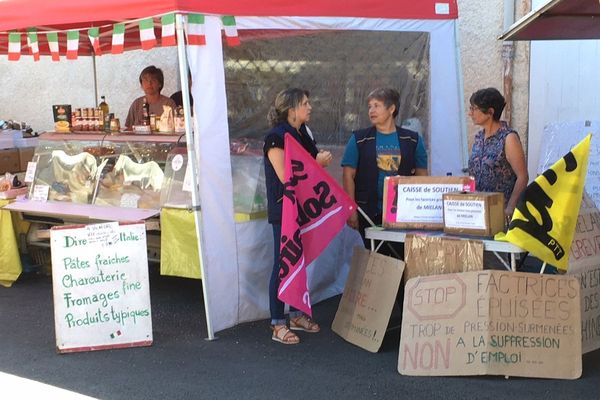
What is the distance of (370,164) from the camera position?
209 inches

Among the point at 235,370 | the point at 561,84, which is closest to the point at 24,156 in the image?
the point at 235,370

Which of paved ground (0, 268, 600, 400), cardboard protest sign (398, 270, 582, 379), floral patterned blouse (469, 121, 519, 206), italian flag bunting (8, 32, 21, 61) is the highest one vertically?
italian flag bunting (8, 32, 21, 61)

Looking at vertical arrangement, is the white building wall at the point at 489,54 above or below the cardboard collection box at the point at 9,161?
above

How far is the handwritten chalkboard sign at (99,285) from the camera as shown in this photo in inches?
200

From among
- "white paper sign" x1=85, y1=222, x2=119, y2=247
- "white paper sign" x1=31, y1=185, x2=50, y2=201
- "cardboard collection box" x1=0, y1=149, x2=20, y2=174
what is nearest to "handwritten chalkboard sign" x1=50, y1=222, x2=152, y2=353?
"white paper sign" x1=85, y1=222, x2=119, y2=247

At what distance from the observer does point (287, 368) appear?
15.6ft

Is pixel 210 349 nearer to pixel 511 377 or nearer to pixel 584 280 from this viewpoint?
pixel 511 377

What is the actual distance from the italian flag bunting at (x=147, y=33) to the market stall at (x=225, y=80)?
0.34ft

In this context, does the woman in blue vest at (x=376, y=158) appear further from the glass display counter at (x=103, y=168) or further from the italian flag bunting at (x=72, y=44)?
the italian flag bunting at (x=72, y=44)

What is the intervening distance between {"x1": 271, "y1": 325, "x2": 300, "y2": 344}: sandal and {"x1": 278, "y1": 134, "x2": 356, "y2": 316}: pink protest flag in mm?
266

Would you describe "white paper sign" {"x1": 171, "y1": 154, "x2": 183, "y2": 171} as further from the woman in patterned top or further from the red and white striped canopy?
the woman in patterned top

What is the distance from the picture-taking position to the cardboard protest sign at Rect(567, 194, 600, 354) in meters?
4.63

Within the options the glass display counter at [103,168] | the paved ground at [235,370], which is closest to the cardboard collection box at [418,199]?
the paved ground at [235,370]

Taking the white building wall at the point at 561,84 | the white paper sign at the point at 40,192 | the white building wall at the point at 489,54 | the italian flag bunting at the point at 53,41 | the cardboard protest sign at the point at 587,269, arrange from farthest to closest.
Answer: the white building wall at the point at 489,54
the white building wall at the point at 561,84
the white paper sign at the point at 40,192
the italian flag bunting at the point at 53,41
the cardboard protest sign at the point at 587,269
